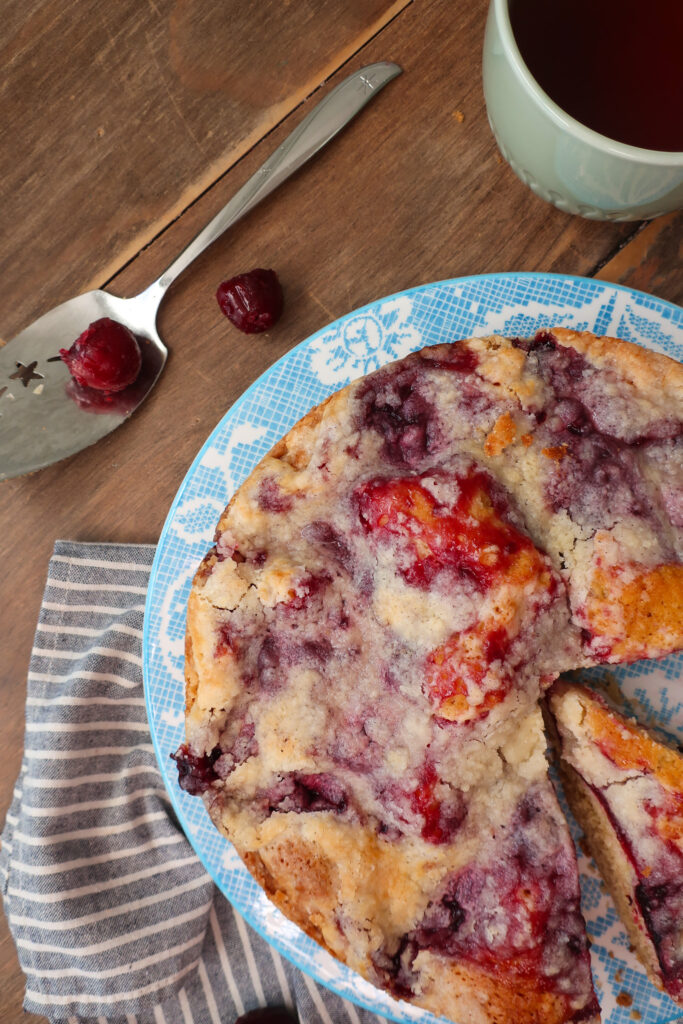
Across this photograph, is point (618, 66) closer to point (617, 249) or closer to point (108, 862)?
point (617, 249)

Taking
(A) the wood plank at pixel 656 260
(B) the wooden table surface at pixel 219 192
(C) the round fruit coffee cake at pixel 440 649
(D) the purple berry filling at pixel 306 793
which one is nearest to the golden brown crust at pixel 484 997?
(C) the round fruit coffee cake at pixel 440 649

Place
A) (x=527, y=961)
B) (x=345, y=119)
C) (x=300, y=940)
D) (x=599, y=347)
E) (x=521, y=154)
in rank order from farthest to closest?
(x=345, y=119)
(x=300, y=940)
(x=521, y=154)
(x=599, y=347)
(x=527, y=961)

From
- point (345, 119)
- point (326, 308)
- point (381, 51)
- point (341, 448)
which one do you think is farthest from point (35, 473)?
point (381, 51)

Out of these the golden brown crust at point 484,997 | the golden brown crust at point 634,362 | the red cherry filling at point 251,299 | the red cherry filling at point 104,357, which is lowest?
the golden brown crust at point 484,997

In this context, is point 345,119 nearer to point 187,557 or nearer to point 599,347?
point 599,347

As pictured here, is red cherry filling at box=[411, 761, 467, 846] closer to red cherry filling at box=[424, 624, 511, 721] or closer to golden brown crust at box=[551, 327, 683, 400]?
red cherry filling at box=[424, 624, 511, 721]

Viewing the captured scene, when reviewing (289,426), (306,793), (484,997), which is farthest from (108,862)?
(289,426)

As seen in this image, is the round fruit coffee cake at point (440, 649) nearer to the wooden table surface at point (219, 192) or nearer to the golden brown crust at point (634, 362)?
the golden brown crust at point (634, 362)
